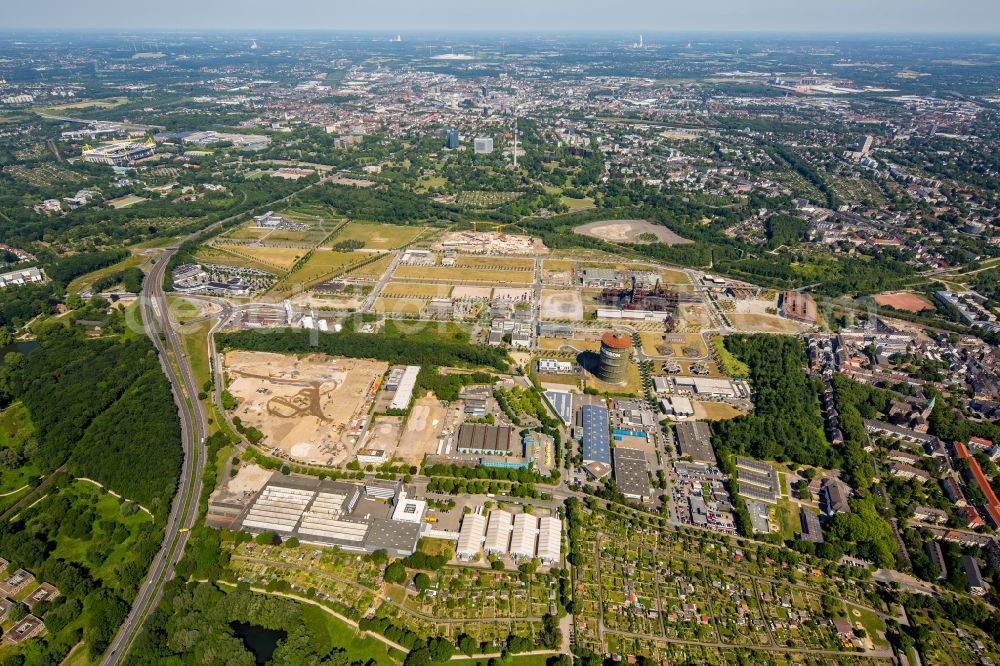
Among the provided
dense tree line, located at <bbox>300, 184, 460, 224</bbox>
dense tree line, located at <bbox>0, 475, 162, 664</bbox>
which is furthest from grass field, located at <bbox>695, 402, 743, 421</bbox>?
dense tree line, located at <bbox>300, 184, 460, 224</bbox>

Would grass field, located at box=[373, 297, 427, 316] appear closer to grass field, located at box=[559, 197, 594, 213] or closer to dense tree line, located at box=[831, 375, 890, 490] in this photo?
grass field, located at box=[559, 197, 594, 213]

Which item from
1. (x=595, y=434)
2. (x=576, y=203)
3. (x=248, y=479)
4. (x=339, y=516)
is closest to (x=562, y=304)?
(x=595, y=434)

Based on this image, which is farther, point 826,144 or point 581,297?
point 826,144

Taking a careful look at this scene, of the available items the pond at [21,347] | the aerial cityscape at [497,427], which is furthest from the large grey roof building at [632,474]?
the pond at [21,347]

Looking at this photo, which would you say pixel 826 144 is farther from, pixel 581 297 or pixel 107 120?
pixel 107 120

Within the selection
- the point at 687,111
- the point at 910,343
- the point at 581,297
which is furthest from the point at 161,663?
the point at 687,111
